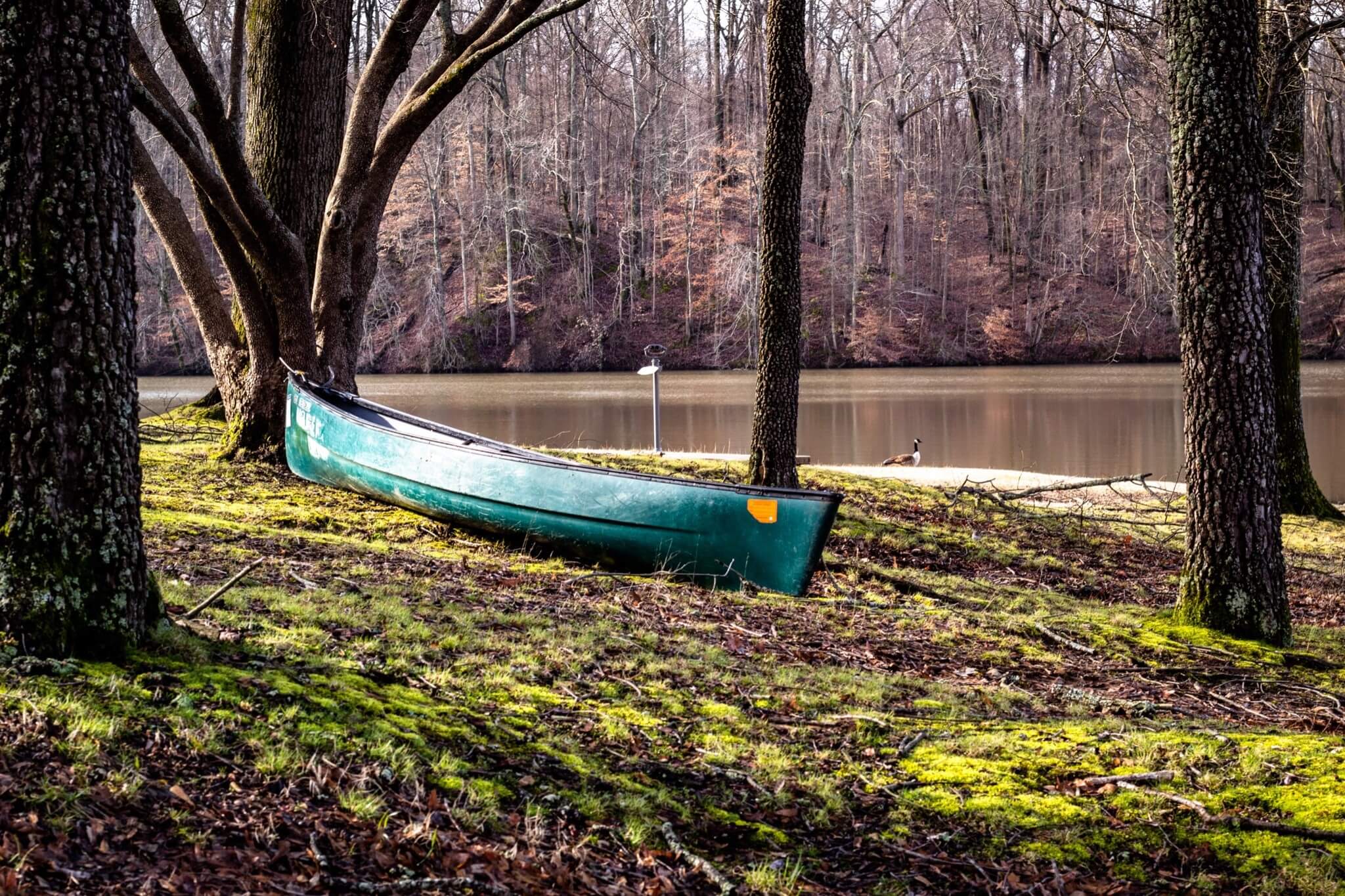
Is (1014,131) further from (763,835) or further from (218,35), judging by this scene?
(763,835)

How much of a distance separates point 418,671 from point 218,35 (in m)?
20.9

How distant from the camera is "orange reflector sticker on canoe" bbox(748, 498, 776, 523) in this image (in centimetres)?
664

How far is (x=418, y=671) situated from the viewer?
407cm

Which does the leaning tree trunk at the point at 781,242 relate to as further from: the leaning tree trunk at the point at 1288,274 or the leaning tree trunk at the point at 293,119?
the leaning tree trunk at the point at 1288,274

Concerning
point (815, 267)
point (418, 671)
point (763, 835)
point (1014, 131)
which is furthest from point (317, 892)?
point (1014, 131)

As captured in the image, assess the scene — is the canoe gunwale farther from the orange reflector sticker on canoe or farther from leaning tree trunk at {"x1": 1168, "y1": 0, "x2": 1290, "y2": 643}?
leaning tree trunk at {"x1": 1168, "y1": 0, "x2": 1290, "y2": 643}

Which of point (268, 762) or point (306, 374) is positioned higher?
point (306, 374)

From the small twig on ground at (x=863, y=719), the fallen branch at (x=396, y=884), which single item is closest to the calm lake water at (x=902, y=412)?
Answer: the small twig on ground at (x=863, y=719)

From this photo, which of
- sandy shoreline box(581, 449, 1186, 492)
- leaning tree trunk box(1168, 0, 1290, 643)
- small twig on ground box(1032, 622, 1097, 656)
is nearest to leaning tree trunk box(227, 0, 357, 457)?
sandy shoreline box(581, 449, 1186, 492)

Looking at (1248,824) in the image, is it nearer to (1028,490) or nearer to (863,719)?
(863,719)

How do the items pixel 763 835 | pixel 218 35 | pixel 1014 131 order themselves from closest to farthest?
pixel 763 835
pixel 218 35
pixel 1014 131

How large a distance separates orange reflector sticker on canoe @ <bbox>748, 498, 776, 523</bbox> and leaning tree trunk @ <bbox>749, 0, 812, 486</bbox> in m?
2.06

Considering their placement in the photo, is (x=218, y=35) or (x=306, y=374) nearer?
(x=306, y=374)

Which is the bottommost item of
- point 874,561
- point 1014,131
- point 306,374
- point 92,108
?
point 874,561
